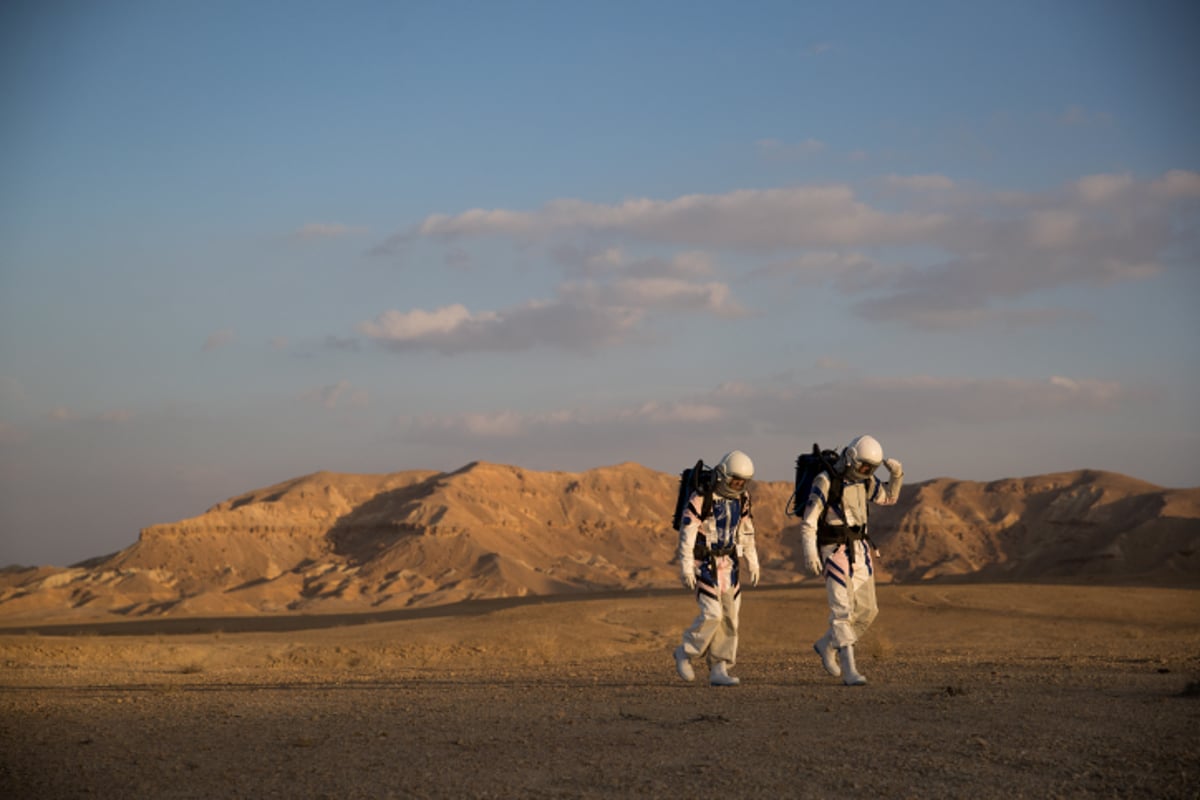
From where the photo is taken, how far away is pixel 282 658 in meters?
24.0

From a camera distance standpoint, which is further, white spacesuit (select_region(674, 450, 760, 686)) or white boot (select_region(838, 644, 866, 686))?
white spacesuit (select_region(674, 450, 760, 686))

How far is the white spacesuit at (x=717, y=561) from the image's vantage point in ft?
47.2

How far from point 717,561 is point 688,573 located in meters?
0.44

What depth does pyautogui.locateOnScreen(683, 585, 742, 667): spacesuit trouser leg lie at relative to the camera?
14305mm

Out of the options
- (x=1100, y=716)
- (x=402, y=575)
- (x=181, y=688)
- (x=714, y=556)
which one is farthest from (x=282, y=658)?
(x=402, y=575)

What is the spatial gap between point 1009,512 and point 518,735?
8151 cm

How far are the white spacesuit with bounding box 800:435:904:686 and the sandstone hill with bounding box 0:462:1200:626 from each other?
4301 cm

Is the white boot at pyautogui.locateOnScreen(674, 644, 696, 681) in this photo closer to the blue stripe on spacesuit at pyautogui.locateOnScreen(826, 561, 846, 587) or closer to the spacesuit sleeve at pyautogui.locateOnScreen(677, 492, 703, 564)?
the spacesuit sleeve at pyautogui.locateOnScreen(677, 492, 703, 564)

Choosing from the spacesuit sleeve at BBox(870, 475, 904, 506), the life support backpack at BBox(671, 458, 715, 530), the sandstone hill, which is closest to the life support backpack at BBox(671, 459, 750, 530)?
the life support backpack at BBox(671, 458, 715, 530)

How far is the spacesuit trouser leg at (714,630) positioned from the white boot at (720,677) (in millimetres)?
80

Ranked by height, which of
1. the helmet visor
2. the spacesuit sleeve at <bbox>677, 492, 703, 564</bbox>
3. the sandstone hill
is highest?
the helmet visor

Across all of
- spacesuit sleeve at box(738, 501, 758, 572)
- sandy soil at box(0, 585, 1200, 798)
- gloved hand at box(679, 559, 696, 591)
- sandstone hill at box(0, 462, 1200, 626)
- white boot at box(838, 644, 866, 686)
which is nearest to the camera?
sandy soil at box(0, 585, 1200, 798)

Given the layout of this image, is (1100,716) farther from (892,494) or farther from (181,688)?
(181,688)

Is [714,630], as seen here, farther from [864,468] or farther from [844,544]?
[864,468]
